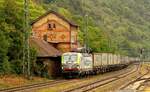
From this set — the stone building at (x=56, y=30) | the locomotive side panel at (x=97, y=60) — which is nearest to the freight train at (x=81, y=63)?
the locomotive side panel at (x=97, y=60)

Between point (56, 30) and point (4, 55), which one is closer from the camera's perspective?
point (4, 55)

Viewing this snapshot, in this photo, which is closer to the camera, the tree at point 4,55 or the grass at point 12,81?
the grass at point 12,81

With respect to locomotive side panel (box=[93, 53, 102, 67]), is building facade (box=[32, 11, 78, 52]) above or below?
above

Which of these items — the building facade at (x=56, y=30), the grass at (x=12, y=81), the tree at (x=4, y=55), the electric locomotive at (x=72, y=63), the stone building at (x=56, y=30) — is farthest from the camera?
the building facade at (x=56, y=30)

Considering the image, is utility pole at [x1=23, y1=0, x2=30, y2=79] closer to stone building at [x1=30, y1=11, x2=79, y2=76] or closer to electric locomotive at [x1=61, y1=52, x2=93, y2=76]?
electric locomotive at [x1=61, y1=52, x2=93, y2=76]

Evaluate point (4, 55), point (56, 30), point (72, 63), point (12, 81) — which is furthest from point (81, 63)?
point (56, 30)

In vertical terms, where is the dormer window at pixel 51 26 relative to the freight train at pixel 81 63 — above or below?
above

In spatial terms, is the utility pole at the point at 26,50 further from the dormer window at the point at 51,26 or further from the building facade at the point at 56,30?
the dormer window at the point at 51,26

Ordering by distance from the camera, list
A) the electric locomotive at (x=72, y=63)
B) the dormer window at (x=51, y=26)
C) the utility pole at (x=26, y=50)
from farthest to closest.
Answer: the dormer window at (x=51, y=26)
the electric locomotive at (x=72, y=63)
the utility pole at (x=26, y=50)

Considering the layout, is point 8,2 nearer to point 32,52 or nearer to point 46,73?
point 32,52

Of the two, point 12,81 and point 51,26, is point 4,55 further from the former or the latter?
→ point 51,26

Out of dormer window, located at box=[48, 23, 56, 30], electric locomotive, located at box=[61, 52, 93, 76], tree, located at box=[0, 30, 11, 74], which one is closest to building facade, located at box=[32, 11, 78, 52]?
dormer window, located at box=[48, 23, 56, 30]

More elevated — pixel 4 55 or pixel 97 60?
pixel 4 55

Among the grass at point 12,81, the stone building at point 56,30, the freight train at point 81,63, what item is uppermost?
the stone building at point 56,30
